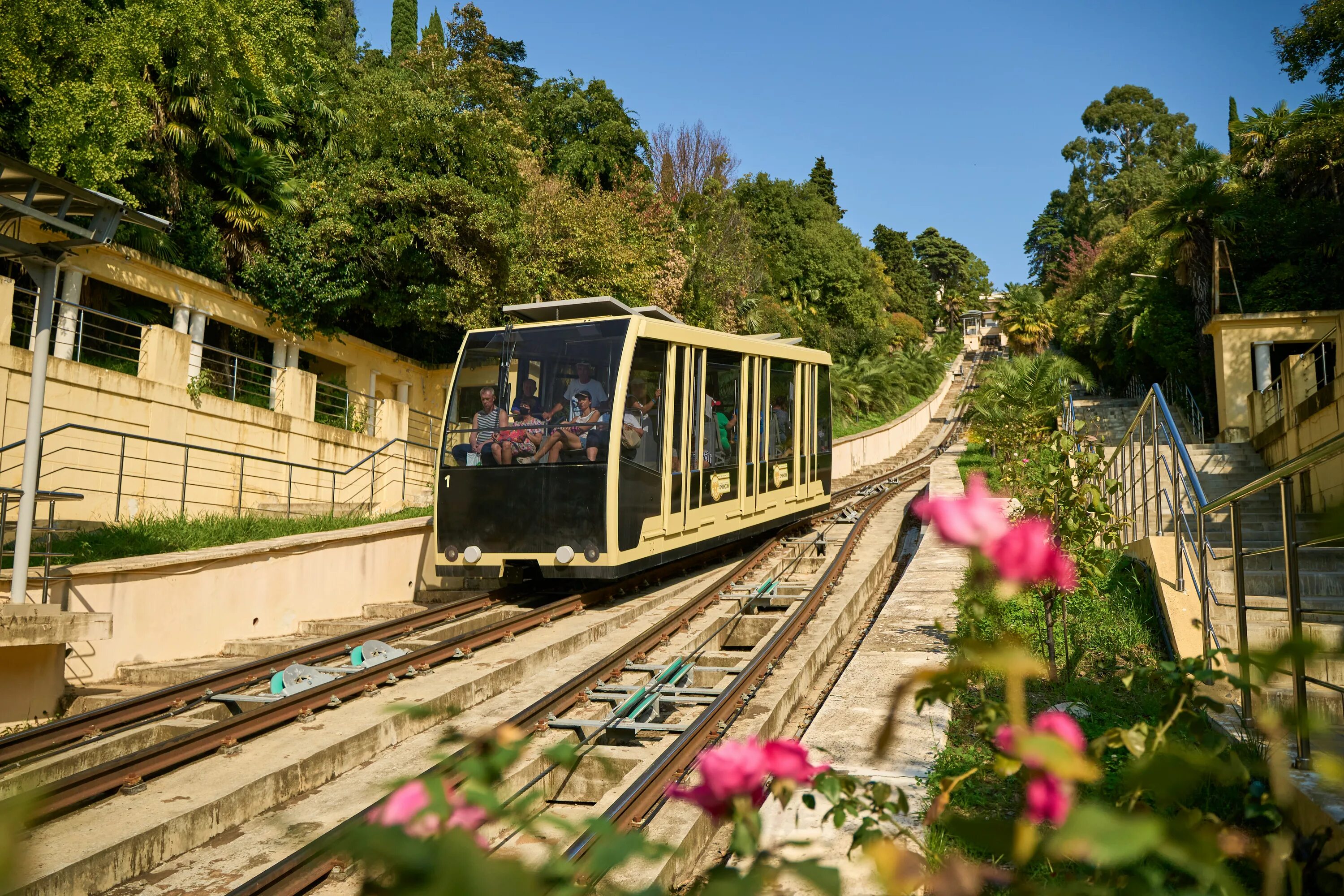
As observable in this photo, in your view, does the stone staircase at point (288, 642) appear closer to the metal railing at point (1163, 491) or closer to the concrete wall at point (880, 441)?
the metal railing at point (1163, 491)

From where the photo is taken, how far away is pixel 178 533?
1133 centimetres

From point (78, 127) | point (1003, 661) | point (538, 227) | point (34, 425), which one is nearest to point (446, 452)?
point (34, 425)

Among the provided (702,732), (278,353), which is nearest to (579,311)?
(702,732)

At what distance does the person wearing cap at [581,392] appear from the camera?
34.7 ft

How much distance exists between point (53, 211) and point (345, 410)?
13.4 meters

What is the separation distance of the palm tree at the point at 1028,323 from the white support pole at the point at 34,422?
57903mm

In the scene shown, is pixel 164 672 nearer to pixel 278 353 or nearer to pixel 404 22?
pixel 278 353

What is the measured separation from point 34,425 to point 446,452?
13.7 ft

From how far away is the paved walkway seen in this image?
14.9ft

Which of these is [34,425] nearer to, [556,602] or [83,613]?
[83,613]

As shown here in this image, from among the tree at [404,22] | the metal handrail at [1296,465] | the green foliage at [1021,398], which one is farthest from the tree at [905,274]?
the metal handrail at [1296,465]

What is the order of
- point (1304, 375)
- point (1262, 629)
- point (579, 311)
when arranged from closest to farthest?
point (1262, 629)
point (579, 311)
point (1304, 375)

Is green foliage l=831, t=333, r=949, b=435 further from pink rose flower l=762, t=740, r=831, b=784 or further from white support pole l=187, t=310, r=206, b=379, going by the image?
pink rose flower l=762, t=740, r=831, b=784

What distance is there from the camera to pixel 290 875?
4.58 meters
